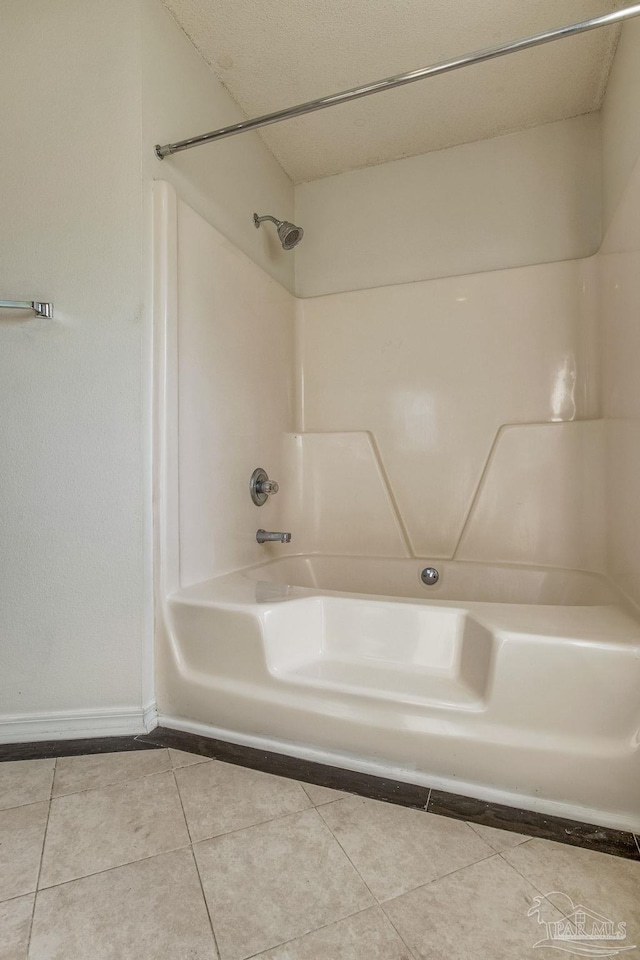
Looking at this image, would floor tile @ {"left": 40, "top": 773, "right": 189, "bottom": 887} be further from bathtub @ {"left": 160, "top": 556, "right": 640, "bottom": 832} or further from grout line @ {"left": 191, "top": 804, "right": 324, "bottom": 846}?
bathtub @ {"left": 160, "top": 556, "right": 640, "bottom": 832}

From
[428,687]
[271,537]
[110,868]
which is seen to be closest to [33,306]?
[271,537]

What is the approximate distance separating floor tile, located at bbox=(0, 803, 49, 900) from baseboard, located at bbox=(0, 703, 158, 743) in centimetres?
28

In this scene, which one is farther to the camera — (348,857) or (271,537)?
(271,537)

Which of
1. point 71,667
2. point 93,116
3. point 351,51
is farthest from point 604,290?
point 71,667

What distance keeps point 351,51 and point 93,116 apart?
92cm

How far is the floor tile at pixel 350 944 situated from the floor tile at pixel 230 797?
0.89 feet

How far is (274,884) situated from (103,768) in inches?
22.3

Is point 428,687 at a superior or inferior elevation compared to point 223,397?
inferior

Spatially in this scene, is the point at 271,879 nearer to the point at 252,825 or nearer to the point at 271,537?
the point at 252,825

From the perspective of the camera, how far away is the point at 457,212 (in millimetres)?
2037

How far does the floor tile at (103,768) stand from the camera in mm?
1077

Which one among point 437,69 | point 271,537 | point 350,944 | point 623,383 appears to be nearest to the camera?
point 350,944

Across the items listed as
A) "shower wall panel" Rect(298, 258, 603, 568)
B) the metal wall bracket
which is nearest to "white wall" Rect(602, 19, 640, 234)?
"shower wall panel" Rect(298, 258, 603, 568)

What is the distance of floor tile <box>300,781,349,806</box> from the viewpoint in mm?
1014
